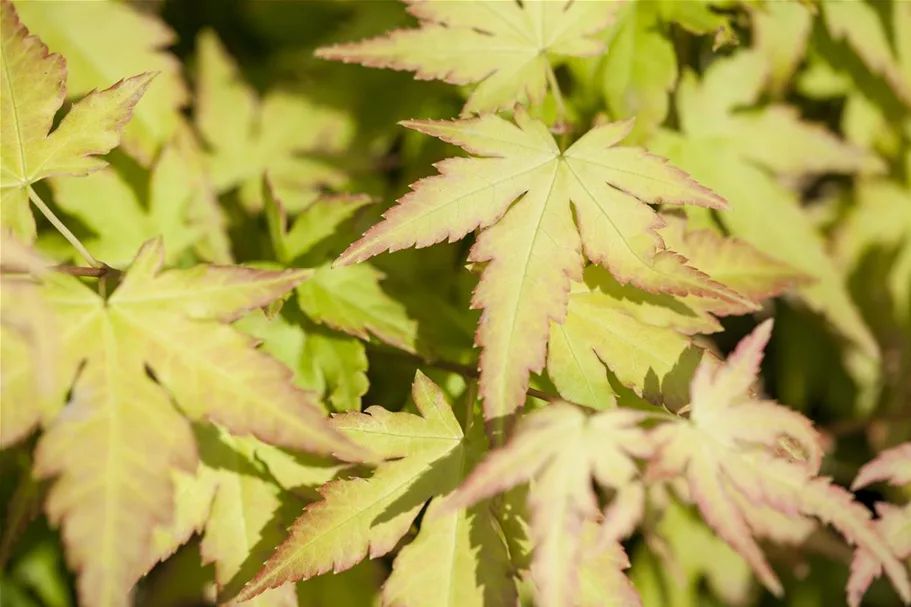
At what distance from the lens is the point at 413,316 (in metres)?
1.14

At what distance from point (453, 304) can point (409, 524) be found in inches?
19.1

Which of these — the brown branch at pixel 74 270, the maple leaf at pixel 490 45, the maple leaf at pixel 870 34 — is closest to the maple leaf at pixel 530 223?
the maple leaf at pixel 490 45

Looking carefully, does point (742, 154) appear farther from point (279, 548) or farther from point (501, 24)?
point (279, 548)

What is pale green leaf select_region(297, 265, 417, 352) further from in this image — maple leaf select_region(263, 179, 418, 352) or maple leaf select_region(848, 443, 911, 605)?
maple leaf select_region(848, 443, 911, 605)

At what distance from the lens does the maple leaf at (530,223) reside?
88 cm

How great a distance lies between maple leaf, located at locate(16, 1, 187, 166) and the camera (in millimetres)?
1271

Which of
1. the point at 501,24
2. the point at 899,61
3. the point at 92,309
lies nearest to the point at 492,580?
the point at 92,309

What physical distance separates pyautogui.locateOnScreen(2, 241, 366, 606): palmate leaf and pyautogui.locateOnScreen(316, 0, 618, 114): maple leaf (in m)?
0.41

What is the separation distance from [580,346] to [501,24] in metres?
0.53

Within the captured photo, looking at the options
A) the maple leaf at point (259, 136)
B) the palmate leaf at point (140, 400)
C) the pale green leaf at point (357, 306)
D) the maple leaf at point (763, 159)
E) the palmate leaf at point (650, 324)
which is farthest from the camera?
the maple leaf at point (259, 136)

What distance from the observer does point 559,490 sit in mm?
770

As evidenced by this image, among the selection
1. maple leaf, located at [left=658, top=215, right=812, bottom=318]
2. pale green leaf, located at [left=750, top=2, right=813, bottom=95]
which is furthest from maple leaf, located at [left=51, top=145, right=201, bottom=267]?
pale green leaf, located at [left=750, top=2, right=813, bottom=95]

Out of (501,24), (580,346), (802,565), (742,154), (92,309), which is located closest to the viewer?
(92,309)

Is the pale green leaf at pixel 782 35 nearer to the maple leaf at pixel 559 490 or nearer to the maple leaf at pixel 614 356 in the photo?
the maple leaf at pixel 614 356
